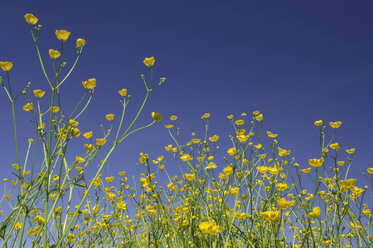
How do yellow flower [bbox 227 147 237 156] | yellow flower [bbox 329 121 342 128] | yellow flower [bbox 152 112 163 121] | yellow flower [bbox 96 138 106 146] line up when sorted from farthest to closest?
yellow flower [bbox 329 121 342 128], yellow flower [bbox 227 147 237 156], yellow flower [bbox 152 112 163 121], yellow flower [bbox 96 138 106 146]

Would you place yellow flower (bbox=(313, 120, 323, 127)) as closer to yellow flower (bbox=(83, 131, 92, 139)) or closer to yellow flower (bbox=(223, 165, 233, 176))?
yellow flower (bbox=(223, 165, 233, 176))

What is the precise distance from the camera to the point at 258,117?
2969mm

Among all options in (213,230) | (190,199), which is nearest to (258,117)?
(190,199)

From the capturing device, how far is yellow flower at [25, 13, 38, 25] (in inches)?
63.9

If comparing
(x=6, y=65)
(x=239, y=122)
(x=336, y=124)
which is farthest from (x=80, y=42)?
(x=336, y=124)

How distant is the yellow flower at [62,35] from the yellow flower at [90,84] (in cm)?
28

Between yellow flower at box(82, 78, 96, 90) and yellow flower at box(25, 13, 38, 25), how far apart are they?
1.48 ft

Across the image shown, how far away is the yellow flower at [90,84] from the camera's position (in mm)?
1761

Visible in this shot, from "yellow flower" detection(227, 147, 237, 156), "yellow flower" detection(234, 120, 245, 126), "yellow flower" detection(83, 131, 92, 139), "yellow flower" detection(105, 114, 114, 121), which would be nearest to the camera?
"yellow flower" detection(83, 131, 92, 139)

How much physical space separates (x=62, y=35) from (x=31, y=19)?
0.72 feet

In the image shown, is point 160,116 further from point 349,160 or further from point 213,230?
point 349,160

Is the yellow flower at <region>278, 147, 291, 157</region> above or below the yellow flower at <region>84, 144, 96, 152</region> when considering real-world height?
above

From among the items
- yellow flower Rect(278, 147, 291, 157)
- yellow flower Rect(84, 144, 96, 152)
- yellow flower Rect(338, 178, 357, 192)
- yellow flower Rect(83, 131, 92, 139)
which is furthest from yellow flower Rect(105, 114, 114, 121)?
yellow flower Rect(338, 178, 357, 192)

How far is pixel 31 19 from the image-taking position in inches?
64.7
